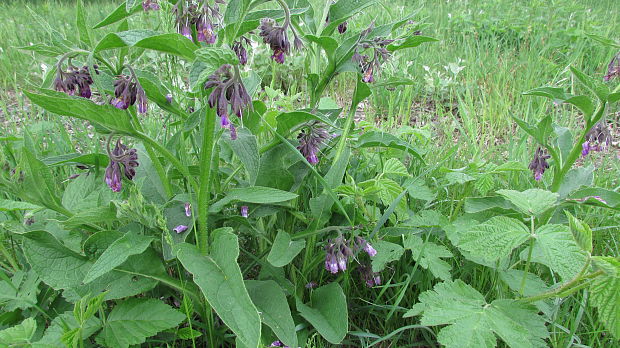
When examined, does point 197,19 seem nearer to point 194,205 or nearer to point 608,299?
point 194,205

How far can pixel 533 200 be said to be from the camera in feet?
4.27

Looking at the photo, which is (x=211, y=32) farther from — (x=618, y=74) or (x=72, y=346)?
(x=618, y=74)

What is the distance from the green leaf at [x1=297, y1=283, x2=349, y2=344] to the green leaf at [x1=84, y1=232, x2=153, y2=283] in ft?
1.82

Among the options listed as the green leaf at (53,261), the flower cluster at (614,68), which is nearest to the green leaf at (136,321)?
the green leaf at (53,261)

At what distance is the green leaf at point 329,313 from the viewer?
4.67ft

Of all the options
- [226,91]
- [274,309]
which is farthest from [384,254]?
[226,91]

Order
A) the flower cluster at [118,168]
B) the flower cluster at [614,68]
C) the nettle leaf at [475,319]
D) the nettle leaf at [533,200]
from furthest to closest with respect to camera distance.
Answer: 1. the flower cluster at [614,68]
2. the flower cluster at [118,168]
3. the nettle leaf at [533,200]
4. the nettle leaf at [475,319]

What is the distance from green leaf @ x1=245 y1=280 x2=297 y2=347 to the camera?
1347mm

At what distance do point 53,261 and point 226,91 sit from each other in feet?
2.40

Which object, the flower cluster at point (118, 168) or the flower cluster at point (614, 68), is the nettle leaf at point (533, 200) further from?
the flower cluster at point (118, 168)

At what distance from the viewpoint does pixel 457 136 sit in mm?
3236

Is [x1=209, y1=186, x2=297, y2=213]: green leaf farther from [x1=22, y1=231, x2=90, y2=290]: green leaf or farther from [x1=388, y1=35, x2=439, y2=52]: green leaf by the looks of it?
[x1=388, y1=35, x2=439, y2=52]: green leaf

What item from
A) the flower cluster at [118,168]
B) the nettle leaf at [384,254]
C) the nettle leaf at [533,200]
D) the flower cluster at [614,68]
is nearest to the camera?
the nettle leaf at [533,200]

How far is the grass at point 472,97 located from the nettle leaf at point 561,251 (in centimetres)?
35
